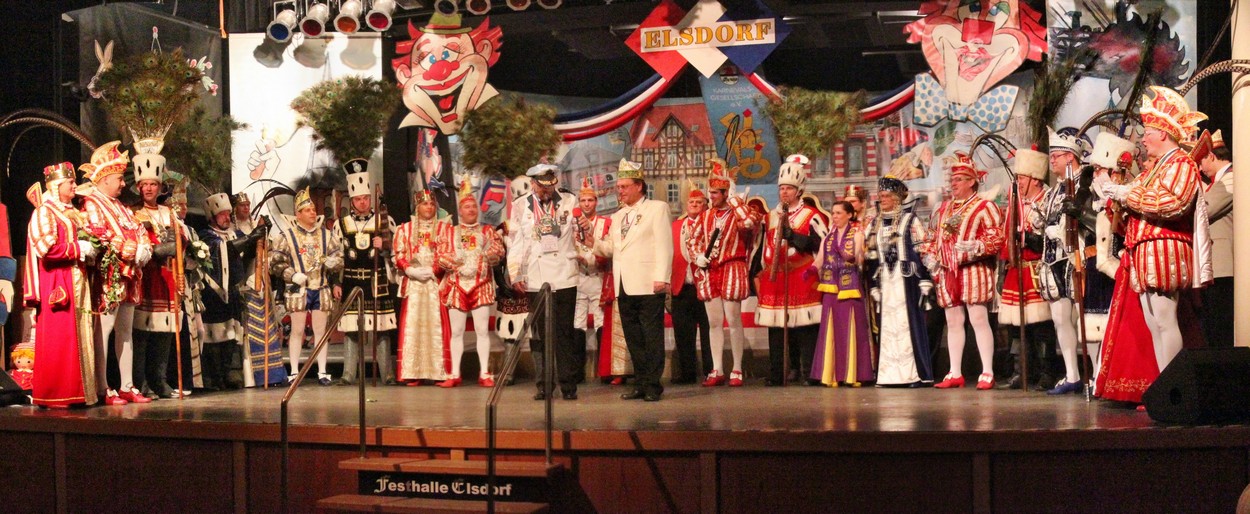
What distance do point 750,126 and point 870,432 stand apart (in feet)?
16.8

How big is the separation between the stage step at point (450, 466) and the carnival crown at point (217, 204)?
3.97 metres

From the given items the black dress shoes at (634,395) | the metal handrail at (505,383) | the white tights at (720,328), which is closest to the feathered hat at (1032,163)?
the white tights at (720,328)

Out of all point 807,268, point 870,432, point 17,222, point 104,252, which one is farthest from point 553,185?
point 17,222

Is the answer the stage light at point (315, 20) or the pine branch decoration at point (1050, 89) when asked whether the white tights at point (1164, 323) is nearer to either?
Answer: the pine branch decoration at point (1050, 89)

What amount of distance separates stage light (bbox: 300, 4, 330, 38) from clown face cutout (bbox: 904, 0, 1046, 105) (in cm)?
486

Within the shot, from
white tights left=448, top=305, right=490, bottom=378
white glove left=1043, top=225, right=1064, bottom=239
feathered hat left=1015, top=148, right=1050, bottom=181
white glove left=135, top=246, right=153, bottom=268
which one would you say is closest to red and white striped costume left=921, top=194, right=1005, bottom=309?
feathered hat left=1015, top=148, right=1050, bottom=181

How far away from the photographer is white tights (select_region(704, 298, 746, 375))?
342 inches

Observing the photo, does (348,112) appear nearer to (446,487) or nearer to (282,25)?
(282,25)

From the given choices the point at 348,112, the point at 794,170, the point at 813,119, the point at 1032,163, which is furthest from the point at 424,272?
the point at 1032,163

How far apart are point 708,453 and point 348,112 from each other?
570 centimetres

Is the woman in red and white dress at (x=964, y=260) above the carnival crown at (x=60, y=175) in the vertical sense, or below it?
below

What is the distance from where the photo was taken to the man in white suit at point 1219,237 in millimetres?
6910

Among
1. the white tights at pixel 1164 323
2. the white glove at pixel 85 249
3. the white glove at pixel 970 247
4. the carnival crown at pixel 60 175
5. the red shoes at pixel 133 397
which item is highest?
the carnival crown at pixel 60 175

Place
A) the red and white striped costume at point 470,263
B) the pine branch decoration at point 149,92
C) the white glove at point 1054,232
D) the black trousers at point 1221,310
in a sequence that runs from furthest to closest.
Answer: the pine branch decoration at point 149,92, the red and white striped costume at point 470,263, the black trousers at point 1221,310, the white glove at point 1054,232
